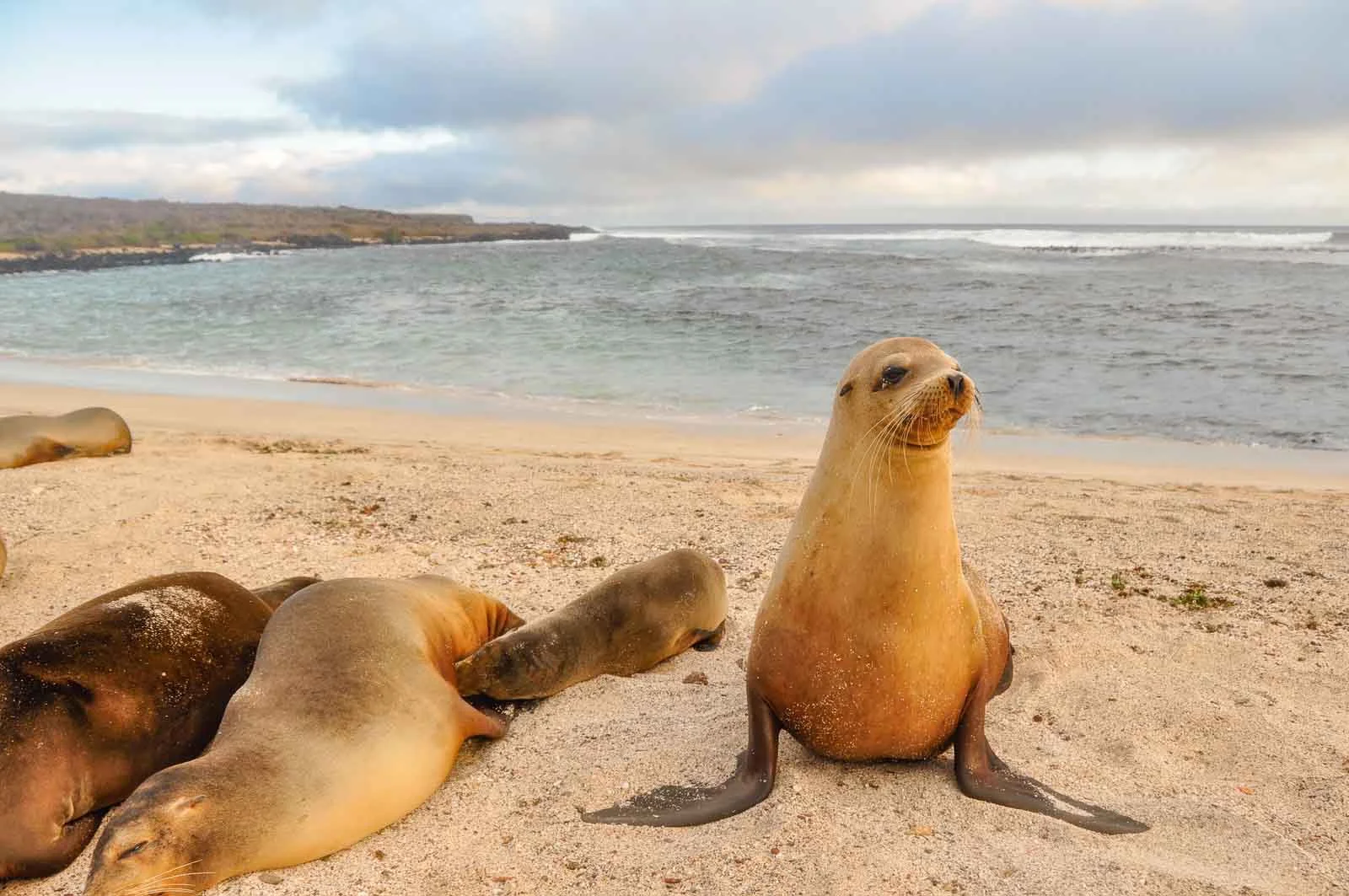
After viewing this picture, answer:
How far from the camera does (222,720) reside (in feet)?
11.1

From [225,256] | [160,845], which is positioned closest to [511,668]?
[160,845]

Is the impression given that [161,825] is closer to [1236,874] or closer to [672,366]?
[1236,874]

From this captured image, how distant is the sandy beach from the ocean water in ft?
10.4

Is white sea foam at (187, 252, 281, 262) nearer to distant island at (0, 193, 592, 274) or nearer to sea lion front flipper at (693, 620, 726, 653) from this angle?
distant island at (0, 193, 592, 274)

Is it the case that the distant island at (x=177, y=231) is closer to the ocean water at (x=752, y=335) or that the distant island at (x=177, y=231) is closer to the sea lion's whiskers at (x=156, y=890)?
the ocean water at (x=752, y=335)

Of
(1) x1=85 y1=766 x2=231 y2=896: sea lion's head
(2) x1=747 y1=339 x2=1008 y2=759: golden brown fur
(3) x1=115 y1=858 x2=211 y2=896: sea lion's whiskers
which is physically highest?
(2) x1=747 y1=339 x2=1008 y2=759: golden brown fur

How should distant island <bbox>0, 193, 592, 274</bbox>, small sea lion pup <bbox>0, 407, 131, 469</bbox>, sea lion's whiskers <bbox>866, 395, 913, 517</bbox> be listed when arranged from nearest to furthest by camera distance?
1. sea lion's whiskers <bbox>866, 395, 913, 517</bbox>
2. small sea lion pup <bbox>0, 407, 131, 469</bbox>
3. distant island <bbox>0, 193, 592, 274</bbox>

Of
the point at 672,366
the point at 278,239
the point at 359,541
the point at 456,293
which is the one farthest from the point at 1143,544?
the point at 278,239

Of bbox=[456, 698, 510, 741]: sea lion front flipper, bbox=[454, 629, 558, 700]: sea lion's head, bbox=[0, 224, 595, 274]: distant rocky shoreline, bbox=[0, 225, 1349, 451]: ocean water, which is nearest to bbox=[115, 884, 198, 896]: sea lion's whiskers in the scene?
bbox=[456, 698, 510, 741]: sea lion front flipper

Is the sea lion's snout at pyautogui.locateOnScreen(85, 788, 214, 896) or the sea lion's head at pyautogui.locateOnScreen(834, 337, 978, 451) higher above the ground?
the sea lion's head at pyautogui.locateOnScreen(834, 337, 978, 451)

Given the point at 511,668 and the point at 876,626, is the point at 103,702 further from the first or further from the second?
the point at 876,626

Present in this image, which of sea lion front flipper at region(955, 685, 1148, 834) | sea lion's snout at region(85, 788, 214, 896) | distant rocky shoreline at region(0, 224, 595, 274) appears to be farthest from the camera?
distant rocky shoreline at region(0, 224, 595, 274)

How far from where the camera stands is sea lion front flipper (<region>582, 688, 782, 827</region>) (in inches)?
128

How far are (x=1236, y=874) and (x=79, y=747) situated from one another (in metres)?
3.53
